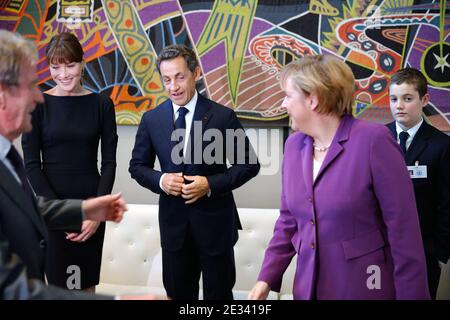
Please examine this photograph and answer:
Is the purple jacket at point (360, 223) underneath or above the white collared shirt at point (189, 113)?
underneath

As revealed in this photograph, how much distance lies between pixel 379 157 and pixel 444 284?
2.29m

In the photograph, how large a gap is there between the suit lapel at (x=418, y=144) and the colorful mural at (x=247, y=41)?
795 mm

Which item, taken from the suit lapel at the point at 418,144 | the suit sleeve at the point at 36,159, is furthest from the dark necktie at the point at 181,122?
the suit lapel at the point at 418,144

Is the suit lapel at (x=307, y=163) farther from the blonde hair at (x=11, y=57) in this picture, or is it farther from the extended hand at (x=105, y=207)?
the blonde hair at (x=11, y=57)

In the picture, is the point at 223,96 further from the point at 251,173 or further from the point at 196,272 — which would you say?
the point at 196,272

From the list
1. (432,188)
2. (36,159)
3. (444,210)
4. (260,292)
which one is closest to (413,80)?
(432,188)

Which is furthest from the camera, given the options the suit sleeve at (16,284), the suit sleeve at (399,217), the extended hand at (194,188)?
the extended hand at (194,188)

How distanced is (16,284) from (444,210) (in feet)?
7.34

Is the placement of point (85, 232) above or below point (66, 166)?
below

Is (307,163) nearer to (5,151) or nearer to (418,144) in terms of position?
(5,151)

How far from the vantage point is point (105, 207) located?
6.24ft

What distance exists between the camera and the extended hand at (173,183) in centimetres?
268

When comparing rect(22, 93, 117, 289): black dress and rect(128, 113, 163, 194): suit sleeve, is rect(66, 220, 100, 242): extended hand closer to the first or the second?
rect(22, 93, 117, 289): black dress
